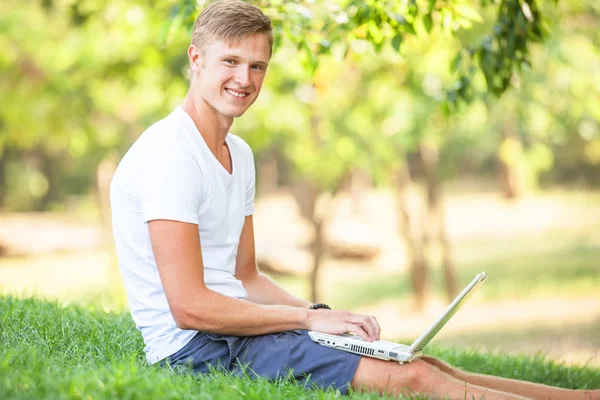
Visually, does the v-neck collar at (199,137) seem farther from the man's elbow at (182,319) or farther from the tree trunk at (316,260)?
the tree trunk at (316,260)

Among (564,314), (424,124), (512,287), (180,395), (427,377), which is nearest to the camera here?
(180,395)

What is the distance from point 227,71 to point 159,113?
743 cm

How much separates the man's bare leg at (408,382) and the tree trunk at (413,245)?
11190mm

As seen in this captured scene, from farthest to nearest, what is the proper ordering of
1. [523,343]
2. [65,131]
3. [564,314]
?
[564,314] < [523,343] < [65,131]

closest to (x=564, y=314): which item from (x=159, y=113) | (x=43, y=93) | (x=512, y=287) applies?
(x=512, y=287)

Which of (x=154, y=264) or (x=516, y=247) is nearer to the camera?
(x=154, y=264)

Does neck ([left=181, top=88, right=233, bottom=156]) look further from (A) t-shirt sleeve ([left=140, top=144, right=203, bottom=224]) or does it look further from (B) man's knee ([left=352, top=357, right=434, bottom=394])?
(B) man's knee ([left=352, top=357, right=434, bottom=394])

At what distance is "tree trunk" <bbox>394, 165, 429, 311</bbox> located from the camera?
1437 centimetres

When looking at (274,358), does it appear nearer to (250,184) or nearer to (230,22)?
(250,184)

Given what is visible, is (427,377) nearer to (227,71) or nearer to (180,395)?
(180,395)

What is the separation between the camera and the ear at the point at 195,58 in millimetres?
3316

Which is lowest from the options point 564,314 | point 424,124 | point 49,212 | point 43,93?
point 564,314

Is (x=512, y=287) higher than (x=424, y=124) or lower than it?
lower

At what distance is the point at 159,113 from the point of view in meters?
10.5
